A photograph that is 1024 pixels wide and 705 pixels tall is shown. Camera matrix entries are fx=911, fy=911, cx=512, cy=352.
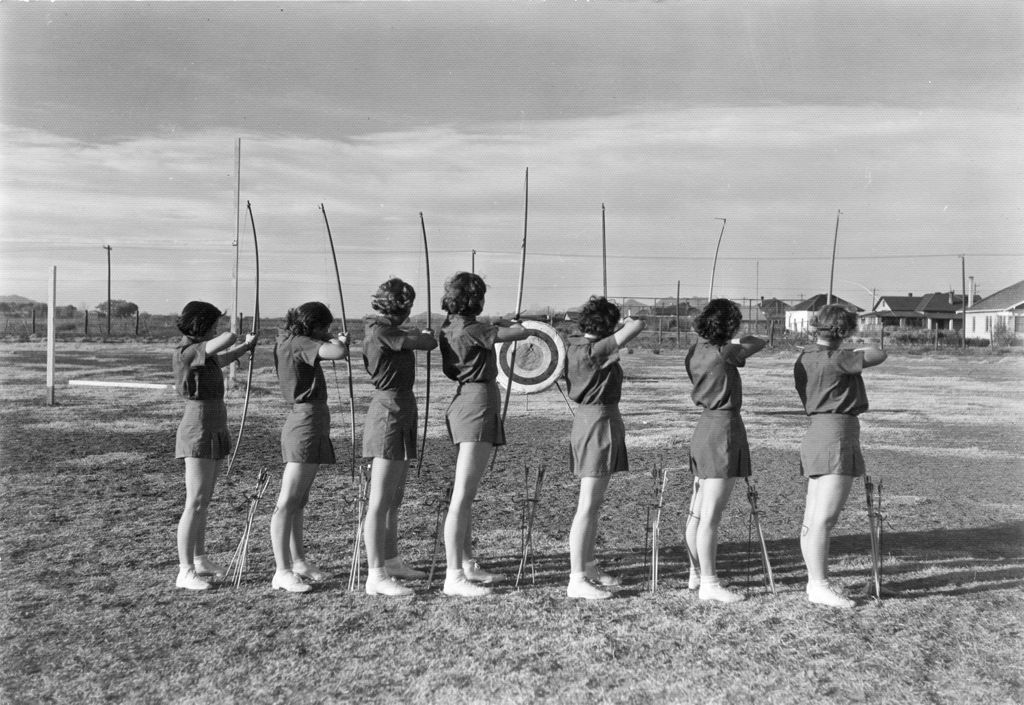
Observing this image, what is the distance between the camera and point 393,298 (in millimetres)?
4375

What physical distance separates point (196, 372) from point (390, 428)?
1.00 m

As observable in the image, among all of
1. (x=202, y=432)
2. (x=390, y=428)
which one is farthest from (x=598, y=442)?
(x=202, y=432)

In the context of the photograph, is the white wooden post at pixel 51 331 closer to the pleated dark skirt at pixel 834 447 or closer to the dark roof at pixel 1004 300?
the pleated dark skirt at pixel 834 447

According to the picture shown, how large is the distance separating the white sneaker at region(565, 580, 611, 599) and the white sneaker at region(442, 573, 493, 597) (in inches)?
16.9

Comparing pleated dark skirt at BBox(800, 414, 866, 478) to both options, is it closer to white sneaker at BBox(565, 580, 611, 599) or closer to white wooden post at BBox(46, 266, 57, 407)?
white sneaker at BBox(565, 580, 611, 599)

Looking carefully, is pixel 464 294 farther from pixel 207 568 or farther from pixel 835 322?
pixel 207 568

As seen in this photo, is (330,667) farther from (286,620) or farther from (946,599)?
(946,599)

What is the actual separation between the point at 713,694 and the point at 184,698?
1.91 meters

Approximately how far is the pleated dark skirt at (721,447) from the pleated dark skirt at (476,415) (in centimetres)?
95

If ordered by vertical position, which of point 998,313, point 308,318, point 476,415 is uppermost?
point 998,313

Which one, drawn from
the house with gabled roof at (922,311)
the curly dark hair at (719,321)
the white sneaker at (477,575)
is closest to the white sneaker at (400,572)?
the white sneaker at (477,575)

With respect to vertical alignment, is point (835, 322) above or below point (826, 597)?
above

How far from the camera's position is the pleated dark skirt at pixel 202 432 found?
443 centimetres

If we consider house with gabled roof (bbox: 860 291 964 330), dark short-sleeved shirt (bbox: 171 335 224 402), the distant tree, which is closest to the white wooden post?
dark short-sleeved shirt (bbox: 171 335 224 402)
